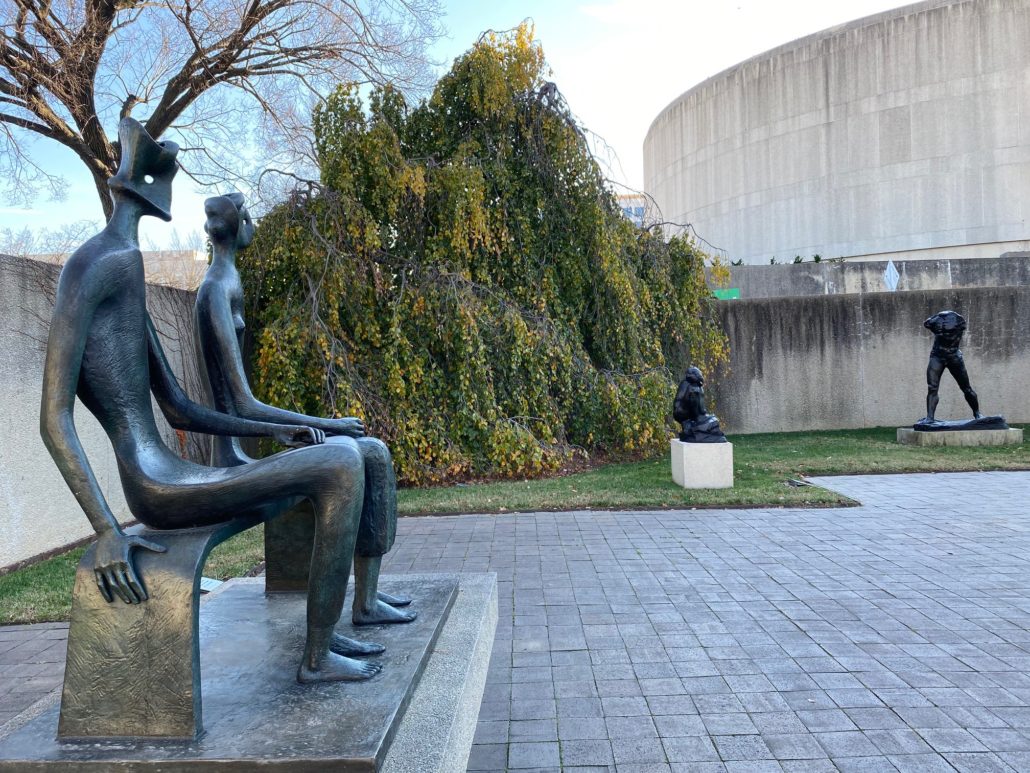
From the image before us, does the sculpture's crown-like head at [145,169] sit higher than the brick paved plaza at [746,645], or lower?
higher

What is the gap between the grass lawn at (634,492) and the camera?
5461 mm

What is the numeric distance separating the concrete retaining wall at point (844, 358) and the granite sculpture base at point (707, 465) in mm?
6223

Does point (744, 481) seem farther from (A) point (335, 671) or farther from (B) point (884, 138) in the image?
(B) point (884, 138)

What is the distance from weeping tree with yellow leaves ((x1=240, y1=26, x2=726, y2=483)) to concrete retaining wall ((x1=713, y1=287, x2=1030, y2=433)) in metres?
4.14

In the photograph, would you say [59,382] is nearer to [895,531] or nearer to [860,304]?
[895,531]

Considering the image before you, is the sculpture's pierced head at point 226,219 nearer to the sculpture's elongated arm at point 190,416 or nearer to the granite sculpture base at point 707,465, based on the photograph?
the sculpture's elongated arm at point 190,416

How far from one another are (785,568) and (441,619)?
3365mm

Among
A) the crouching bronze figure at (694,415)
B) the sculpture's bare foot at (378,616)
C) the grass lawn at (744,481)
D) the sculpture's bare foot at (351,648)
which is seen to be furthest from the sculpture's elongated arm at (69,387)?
the crouching bronze figure at (694,415)

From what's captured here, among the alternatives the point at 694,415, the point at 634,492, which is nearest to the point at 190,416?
the point at 634,492

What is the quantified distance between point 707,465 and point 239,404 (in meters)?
6.89

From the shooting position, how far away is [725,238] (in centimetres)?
3584

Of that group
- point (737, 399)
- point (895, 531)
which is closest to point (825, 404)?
point (737, 399)

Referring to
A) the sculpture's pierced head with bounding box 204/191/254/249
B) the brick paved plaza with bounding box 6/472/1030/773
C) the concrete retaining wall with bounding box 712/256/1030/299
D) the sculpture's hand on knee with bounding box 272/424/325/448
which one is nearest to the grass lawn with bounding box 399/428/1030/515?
the brick paved plaza with bounding box 6/472/1030/773

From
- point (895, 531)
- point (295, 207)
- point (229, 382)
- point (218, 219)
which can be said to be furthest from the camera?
point (295, 207)
